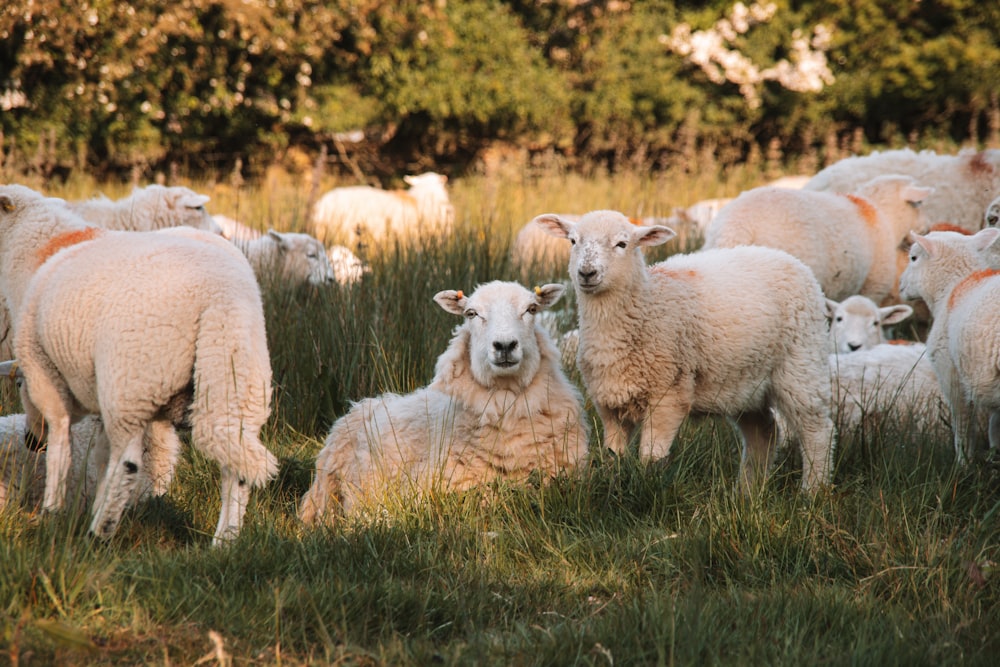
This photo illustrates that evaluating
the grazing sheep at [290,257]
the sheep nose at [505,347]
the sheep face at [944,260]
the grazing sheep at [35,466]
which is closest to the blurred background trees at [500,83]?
the grazing sheep at [290,257]

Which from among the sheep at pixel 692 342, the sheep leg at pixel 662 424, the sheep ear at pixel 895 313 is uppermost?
the sheep at pixel 692 342

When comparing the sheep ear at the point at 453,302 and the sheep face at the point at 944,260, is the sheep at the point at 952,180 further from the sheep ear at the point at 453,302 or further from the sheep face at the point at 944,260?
the sheep ear at the point at 453,302

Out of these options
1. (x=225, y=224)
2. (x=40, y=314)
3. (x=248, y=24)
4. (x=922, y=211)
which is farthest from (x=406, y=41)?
(x=40, y=314)

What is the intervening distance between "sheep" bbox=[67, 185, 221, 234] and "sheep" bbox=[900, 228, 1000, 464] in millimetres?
4673

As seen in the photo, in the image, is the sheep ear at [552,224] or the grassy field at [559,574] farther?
the sheep ear at [552,224]

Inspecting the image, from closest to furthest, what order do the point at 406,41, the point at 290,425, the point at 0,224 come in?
the point at 0,224
the point at 290,425
the point at 406,41

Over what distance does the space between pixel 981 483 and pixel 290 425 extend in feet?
10.9

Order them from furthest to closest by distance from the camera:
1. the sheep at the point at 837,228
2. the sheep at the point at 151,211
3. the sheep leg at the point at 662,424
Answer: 1. the sheep at the point at 837,228
2. the sheep at the point at 151,211
3. the sheep leg at the point at 662,424

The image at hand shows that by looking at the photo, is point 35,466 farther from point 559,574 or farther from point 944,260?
point 944,260

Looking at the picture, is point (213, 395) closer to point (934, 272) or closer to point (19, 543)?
point (19, 543)

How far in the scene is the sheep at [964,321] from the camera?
4.50m

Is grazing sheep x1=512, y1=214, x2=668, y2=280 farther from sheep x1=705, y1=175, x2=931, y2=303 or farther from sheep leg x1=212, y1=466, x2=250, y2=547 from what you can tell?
sheep leg x1=212, y1=466, x2=250, y2=547

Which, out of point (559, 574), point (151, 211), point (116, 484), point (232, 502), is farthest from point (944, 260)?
point (151, 211)

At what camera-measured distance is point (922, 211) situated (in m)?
9.04
